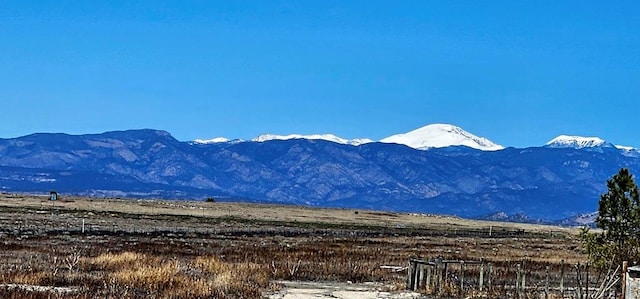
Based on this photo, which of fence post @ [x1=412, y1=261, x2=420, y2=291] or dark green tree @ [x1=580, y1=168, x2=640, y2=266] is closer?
dark green tree @ [x1=580, y1=168, x2=640, y2=266]

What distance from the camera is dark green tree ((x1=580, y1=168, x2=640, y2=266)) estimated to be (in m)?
29.0

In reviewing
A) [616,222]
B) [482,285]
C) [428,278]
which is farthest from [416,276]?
[616,222]

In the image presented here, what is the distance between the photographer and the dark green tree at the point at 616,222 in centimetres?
2898

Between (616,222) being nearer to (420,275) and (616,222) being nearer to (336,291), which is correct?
(420,275)

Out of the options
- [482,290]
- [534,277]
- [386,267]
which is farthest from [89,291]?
[534,277]

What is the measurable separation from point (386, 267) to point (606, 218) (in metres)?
13.7

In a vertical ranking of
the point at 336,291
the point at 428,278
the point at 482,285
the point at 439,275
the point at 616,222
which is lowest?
the point at 336,291

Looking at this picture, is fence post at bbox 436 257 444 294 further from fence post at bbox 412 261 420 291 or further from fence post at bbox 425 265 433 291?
fence post at bbox 412 261 420 291

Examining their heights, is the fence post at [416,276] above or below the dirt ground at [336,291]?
above

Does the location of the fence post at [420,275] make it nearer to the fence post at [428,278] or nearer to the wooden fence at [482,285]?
the wooden fence at [482,285]

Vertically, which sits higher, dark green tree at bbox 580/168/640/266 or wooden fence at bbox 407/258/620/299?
dark green tree at bbox 580/168/640/266

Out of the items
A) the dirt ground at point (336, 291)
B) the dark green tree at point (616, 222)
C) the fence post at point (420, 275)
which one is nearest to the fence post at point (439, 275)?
the fence post at point (420, 275)

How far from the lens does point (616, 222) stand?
29.7 m

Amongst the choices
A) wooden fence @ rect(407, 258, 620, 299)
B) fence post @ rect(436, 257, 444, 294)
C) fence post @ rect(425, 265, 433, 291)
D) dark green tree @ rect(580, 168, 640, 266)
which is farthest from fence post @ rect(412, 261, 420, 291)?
dark green tree @ rect(580, 168, 640, 266)
